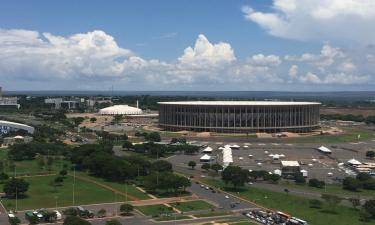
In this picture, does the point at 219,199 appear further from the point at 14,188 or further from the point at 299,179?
the point at 14,188

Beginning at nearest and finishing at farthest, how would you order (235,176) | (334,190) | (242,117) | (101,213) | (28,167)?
1. (101,213)
2. (235,176)
3. (334,190)
4. (28,167)
5. (242,117)

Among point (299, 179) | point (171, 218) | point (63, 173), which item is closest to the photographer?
point (171, 218)

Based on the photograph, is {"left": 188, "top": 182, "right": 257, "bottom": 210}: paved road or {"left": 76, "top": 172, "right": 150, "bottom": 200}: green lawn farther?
{"left": 76, "top": 172, "right": 150, "bottom": 200}: green lawn

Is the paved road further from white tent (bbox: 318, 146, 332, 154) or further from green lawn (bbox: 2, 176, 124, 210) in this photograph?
white tent (bbox: 318, 146, 332, 154)

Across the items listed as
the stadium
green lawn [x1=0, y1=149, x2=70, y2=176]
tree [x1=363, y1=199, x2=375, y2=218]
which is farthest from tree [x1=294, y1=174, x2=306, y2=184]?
the stadium

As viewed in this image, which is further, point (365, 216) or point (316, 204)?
point (316, 204)

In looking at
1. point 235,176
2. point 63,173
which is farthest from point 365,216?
point 63,173

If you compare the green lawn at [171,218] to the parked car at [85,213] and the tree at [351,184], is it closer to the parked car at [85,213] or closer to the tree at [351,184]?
the parked car at [85,213]
